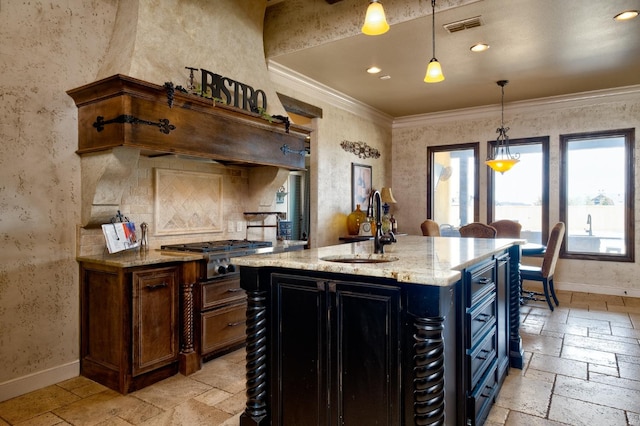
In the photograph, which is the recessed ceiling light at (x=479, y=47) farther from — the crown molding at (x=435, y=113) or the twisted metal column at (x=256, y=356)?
the twisted metal column at (x=256, y=356)

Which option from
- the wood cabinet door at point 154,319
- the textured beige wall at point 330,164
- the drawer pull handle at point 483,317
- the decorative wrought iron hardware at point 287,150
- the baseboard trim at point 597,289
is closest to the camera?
the drawer pull handle at point 483,317

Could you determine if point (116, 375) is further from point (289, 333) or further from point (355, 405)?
point (355, 405)

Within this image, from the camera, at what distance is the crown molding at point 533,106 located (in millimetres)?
5680

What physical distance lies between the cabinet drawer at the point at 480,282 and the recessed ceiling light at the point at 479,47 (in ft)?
8.43

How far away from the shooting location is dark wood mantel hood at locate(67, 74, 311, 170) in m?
2.66

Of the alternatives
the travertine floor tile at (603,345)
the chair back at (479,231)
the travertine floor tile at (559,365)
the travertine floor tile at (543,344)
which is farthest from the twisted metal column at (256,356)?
the chair back at (479,231)

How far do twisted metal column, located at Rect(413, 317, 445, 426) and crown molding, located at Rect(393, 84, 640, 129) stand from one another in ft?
19.1

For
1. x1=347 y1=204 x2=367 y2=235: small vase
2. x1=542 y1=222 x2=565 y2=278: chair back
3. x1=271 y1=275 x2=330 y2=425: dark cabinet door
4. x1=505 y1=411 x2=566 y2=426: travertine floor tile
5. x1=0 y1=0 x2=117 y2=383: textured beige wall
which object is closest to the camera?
x1=271 y1=275 x2=330 y2=425: dark cabinet door

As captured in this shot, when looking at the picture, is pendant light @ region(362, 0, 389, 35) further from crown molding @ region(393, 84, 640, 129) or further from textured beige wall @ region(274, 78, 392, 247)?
crown molding @ region(393, 84, 640, 129)

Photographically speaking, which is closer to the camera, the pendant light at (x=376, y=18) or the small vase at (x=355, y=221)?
the pendant light at (x=376, y=18)

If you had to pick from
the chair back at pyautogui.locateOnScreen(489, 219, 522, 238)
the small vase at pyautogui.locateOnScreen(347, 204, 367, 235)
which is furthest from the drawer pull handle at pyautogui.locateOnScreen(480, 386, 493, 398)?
the chair back at pyautogui.locateOnScreen(489, 219, 522, 238)

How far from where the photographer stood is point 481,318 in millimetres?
2297

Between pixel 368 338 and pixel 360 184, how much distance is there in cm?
471

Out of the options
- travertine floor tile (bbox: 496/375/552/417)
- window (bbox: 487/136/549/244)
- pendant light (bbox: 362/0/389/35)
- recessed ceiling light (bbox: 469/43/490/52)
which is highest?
recessed ceiling light (bbox: 469/43/490/52)
